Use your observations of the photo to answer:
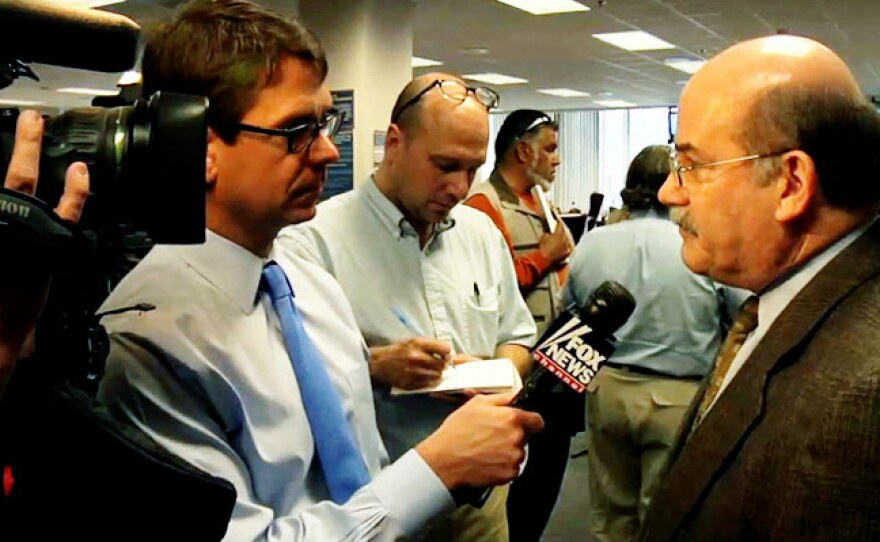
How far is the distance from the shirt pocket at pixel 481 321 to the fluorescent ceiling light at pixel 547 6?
5.08 metres

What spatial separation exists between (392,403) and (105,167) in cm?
113

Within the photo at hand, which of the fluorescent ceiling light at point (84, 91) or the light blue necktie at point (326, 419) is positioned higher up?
the fluorescent ceiling light at point (84, 91)

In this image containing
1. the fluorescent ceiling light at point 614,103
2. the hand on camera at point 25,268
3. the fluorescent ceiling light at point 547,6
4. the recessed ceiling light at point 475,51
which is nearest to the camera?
the hand on camera at point 25,268

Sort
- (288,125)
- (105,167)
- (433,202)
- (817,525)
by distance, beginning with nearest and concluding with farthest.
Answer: (105,167) < (817,525) < (288,125) < (433,202)

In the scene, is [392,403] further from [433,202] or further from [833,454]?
[833,454]

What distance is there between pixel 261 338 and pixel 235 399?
11 centimetres

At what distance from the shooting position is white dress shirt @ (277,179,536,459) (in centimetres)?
182

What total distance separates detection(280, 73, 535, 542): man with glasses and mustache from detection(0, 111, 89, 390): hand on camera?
3.45 feet

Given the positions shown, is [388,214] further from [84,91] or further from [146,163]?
[84,91]

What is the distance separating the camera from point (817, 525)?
100cm

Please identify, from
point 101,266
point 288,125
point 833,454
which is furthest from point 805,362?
point 101,266

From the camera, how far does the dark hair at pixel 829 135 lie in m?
1.19

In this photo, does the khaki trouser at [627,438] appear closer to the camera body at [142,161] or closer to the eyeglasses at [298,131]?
the eyeglasses at [298,131]

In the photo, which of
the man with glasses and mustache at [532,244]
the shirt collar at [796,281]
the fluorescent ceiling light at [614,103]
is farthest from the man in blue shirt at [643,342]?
the fluorescent ceiling light at [614,103]
